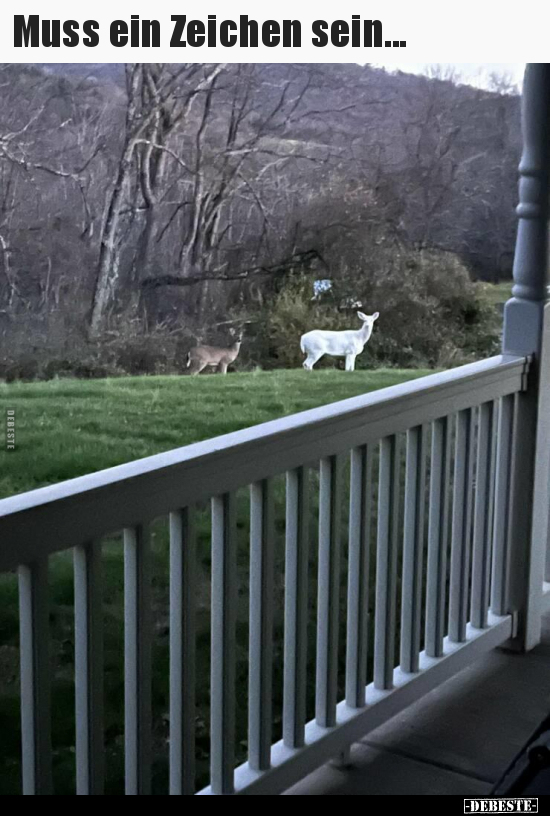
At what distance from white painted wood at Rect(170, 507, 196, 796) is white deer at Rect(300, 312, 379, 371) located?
460cm

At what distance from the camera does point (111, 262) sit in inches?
205

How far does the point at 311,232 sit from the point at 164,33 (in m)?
1.43

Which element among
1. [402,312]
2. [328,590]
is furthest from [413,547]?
[402,312]

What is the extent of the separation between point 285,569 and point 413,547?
0.36 m

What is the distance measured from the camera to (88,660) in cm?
131

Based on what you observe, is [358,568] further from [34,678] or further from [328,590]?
[34,678]

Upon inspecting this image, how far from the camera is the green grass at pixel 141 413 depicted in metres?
5.96

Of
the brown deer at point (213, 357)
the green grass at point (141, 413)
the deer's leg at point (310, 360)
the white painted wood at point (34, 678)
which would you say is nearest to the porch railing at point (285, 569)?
the white painted wood at point (34, 678)

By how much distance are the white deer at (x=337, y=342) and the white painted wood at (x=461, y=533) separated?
377 cm

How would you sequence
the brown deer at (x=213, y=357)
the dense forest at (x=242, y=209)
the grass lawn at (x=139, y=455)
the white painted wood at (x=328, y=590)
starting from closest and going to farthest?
the white painted wood at (x=328, y=590) < the grass lawn at (x=139, y=455) < the dense forest at (x=242, y=209) < the brown deer at (x=213, y=357)

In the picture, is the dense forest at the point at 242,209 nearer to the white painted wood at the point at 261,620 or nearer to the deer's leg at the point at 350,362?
the deer's leg at the point at 350,362

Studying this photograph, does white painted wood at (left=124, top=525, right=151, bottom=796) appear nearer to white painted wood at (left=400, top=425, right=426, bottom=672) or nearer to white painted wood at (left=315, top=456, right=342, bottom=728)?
white painted wood at (left=315, top=456, right=342, bottom=728)

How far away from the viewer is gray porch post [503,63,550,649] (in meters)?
2.29

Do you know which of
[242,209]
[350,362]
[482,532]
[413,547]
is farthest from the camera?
[350,362]
